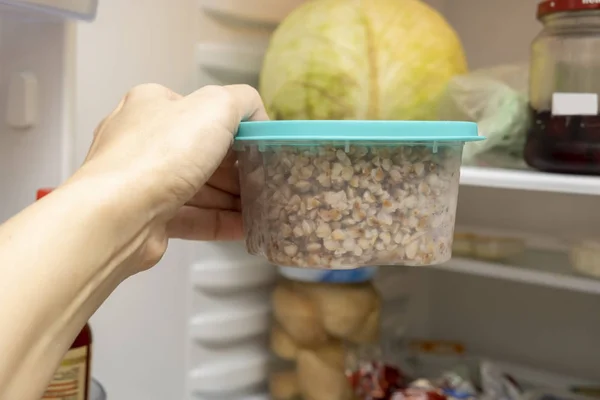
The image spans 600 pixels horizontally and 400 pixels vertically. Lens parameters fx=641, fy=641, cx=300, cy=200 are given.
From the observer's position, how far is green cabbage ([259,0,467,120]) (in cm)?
92

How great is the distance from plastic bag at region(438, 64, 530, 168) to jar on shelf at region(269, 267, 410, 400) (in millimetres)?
295

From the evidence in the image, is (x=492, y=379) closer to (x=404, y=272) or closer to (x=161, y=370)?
(x=404, y=272)

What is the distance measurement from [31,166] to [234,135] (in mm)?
289

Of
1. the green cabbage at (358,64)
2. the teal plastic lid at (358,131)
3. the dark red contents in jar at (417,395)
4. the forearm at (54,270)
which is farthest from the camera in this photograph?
the dark red contents in jar at (417,395)

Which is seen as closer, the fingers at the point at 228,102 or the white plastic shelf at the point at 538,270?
the fingers at the point at 228,102

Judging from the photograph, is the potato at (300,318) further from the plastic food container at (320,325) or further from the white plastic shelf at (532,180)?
the white plastic shelf at (532,180)

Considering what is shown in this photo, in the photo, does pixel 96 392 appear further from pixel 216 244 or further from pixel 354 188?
pixel 354 188

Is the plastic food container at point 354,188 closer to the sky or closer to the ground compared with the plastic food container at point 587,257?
closer to the sky

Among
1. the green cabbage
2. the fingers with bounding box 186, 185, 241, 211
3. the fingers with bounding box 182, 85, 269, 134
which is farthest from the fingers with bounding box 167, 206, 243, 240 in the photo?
the green cabbage

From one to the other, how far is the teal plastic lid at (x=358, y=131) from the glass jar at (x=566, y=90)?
0.38 m

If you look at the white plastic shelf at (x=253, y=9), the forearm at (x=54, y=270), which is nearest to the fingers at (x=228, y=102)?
the forearm at (x=54, y=270)

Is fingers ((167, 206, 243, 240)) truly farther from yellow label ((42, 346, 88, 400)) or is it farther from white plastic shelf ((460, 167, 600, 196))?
white plastic shelf ((460, 167, 600, 196))

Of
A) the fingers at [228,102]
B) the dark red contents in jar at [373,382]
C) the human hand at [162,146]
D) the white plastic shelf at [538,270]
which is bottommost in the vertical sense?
the dark red contents in jar at [373,382]

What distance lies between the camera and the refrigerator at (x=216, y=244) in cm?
74
